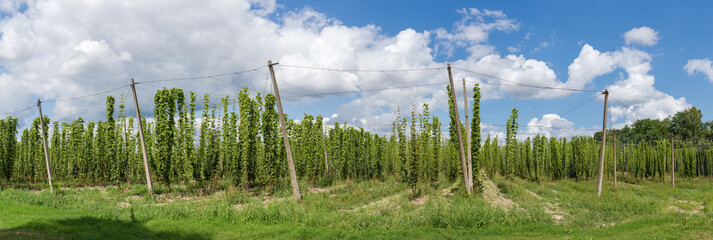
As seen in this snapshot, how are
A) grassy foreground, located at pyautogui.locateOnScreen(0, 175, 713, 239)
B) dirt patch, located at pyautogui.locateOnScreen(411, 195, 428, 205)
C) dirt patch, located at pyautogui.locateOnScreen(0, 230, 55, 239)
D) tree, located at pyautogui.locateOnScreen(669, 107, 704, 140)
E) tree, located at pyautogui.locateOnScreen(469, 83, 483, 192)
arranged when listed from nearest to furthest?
dirt patch, located at pyautogui.locateOnScreen(0, 230, 55, 239) → grassy foreground, located at pyautogui.locateOnScreen(0, 175, 713, 239) → dirt patch, located at pyautogui.locateOnScreen(411, 195, 428, 205) → tree, located at pyautogui.locateOnScreen(469, 83, 483, 192) → tree, located at pyautogui.locateOnScreen(669, 107, 704, 140)

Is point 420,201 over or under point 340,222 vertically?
under

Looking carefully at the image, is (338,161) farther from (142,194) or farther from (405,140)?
(142,194)

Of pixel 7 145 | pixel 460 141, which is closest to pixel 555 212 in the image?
pixel 460 141

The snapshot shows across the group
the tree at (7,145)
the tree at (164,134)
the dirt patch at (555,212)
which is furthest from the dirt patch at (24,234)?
the tree at (7,145)

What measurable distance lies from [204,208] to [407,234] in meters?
9.73

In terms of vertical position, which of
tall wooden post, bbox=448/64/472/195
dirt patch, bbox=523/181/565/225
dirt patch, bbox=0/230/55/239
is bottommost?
dirt patch, bbox=523/181/565/225

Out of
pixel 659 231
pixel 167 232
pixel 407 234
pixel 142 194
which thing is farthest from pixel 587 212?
pixel 142 194

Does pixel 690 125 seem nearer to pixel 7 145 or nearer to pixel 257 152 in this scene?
A: pixel 257 152

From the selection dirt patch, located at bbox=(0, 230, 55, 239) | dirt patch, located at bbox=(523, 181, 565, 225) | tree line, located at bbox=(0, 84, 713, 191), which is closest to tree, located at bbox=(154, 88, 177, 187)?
tree line, located at bbox=(0, 84, 713, 191)

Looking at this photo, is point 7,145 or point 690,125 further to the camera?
point 690,125

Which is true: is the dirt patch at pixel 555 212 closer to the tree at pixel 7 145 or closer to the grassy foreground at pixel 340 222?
the grassy foreground at pixel 340 222

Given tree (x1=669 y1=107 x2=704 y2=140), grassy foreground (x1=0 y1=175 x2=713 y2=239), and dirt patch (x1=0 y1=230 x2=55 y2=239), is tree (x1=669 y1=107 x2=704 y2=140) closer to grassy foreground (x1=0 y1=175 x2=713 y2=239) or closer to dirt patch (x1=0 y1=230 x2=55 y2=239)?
grassy foreground (x1=0 y1=175 x2=713 y2=239)

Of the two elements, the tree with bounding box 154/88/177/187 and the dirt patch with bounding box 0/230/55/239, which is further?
the tree with bounding box 154/88/177/187

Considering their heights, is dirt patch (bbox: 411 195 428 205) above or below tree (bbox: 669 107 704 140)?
below
